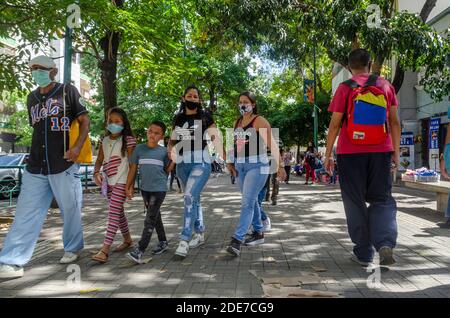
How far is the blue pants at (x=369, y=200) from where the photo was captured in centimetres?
445

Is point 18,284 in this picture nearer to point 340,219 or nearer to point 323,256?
point 323,256

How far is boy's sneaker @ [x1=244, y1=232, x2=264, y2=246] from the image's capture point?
583cm

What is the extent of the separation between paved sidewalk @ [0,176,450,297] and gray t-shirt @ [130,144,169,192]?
0.79 metres

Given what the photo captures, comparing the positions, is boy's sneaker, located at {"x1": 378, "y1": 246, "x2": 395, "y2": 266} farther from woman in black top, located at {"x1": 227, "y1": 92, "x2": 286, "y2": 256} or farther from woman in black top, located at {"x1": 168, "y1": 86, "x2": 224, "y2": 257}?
woman in black top, located at {"x1": 168, "y1": 86, "x2": 224, "y2": 257}

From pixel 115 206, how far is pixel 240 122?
1.74m

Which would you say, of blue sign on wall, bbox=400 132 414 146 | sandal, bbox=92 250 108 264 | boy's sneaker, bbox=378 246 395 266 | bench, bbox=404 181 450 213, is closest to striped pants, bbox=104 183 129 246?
sandal, bbox=92 250 108 264

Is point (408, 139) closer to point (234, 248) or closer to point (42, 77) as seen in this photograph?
point (234, 248)

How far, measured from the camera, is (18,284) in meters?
4.02

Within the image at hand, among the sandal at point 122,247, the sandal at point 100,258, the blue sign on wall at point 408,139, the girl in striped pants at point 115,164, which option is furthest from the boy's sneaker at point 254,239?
the blue sign on wall at point 408,139

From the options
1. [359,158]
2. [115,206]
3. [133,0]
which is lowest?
[115,206]

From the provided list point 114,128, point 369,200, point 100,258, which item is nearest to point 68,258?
point 100,258
